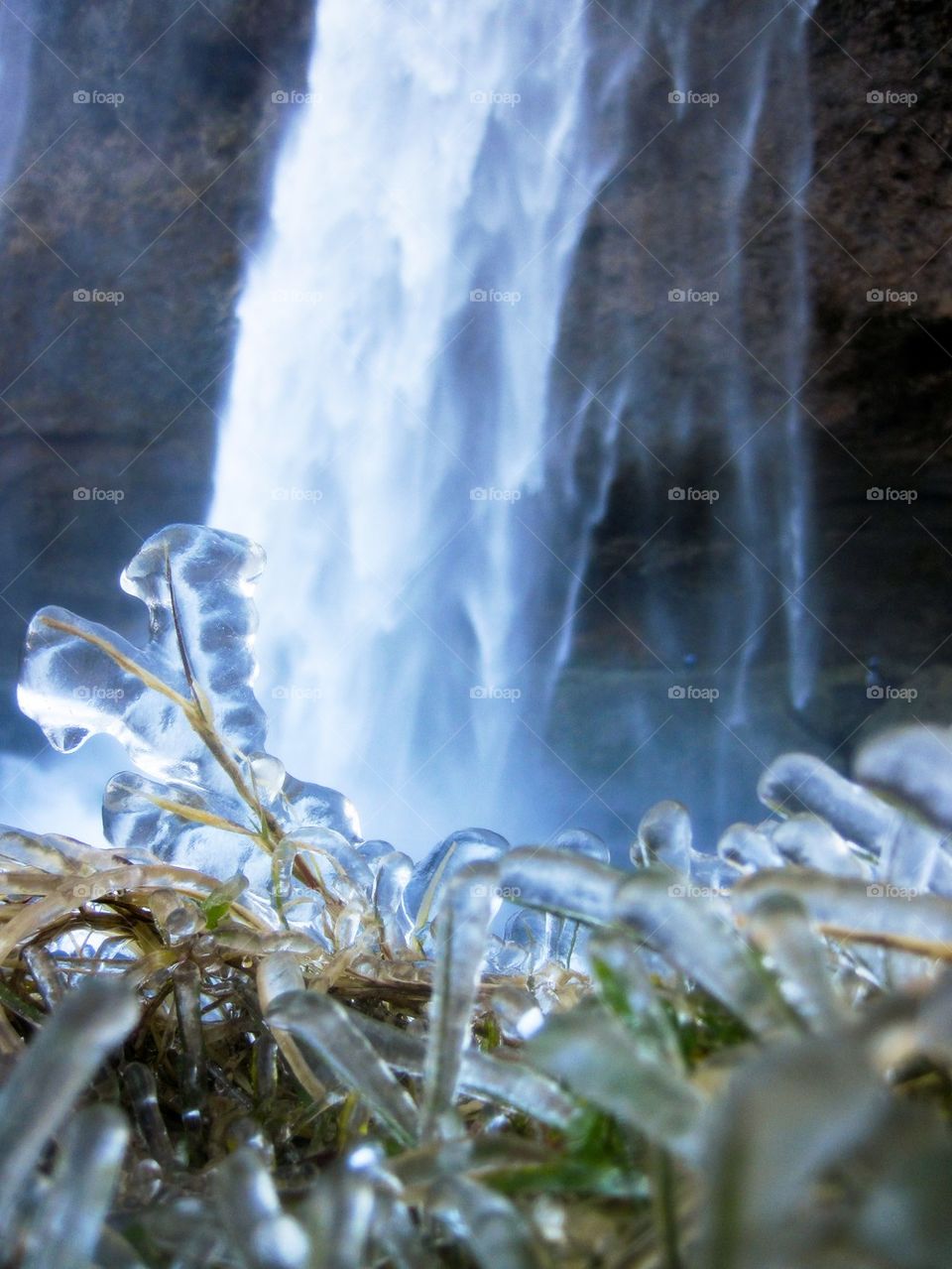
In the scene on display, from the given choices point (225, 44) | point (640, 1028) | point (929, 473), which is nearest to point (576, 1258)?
point (640, 1028)

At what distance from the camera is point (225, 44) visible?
4016mm

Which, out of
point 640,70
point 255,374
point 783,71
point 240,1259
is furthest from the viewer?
point 255,374

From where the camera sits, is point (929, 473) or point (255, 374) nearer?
point (929, 473)

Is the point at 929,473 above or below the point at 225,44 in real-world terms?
below

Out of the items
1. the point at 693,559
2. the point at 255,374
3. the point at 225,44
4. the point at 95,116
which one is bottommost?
the point at 693,559

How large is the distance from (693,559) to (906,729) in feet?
14.4

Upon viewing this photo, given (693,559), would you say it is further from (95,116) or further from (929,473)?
(95,116)
